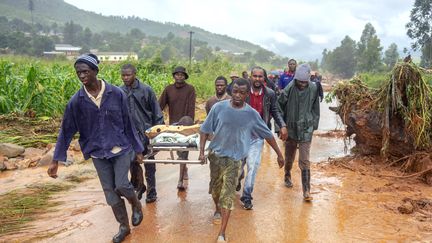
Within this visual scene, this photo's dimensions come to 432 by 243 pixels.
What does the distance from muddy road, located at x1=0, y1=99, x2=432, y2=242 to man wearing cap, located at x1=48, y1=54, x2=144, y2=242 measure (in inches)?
27.7

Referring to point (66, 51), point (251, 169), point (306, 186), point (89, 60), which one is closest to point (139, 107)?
point (89, 60)

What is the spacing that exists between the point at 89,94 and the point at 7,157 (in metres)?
4.84

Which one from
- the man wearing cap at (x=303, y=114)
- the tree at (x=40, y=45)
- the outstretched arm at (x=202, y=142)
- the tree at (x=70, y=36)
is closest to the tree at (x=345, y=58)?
the tree at (x=40, y=45)

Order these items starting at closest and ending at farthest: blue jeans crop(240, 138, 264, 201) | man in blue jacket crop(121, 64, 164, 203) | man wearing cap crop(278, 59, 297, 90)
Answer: man in blue jacket crop(121, 64, 164, 203) < blue jeans crop(240, 138, 264, 201) < man wearing cap crop(278, 59, 297, 90)

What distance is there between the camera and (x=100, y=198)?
5535 mm

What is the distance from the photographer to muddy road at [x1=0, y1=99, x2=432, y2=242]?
4.30 metres

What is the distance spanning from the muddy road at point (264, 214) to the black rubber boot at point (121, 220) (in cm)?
9

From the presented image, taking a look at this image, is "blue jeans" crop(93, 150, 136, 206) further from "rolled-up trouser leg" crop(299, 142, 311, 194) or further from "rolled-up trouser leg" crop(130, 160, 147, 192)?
"rolled-up trouser leg" crop(299, 142, 311, 194)

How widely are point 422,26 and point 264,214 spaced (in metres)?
50.9

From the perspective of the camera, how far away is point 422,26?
48.0 meters

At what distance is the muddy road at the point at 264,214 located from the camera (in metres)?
4.30

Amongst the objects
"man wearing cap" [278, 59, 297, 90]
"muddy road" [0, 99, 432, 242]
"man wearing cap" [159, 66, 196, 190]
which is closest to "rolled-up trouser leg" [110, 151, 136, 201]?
"muddy road" [0, 99, 432, 242]

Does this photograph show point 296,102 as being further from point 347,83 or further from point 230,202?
point 347,83

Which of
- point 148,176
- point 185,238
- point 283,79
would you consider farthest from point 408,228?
point 283,79
